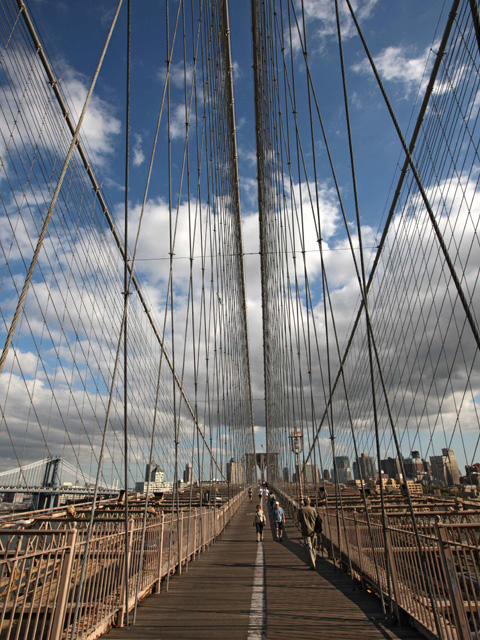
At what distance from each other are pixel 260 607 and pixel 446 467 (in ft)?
27.4

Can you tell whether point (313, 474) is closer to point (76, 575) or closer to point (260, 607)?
point (260, 607)

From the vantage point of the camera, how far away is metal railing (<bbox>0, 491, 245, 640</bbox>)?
2145 millimetres

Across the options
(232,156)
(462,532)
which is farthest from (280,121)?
(462,532)

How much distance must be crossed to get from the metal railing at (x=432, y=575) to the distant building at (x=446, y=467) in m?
6.62

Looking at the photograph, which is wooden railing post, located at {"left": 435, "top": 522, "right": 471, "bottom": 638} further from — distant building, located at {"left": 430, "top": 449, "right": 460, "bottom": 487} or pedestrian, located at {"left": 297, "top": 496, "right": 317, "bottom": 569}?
distant building, located at {"left": 430, "top": 449, "right": 460, "bottom": 487}

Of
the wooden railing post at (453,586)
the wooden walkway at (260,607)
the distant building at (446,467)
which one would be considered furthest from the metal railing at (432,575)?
the distant building at (446,467)

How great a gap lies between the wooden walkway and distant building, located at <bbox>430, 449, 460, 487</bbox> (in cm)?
553

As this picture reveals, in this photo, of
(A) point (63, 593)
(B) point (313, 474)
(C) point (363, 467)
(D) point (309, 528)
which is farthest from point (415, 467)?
(A) point (63, 593)

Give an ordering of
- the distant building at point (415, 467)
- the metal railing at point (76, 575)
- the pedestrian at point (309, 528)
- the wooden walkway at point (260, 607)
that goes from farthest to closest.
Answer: the distant building at point (415, 467)
the pedestrian at point (309, 528)
the wooden walkway at point (260, 607)
the metal railing at point (76, 575)

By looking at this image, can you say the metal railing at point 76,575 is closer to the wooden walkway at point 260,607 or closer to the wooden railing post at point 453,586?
the wooden walkway at point 260,607

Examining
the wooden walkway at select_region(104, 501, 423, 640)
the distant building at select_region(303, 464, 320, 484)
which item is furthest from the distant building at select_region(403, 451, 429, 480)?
the wooden walkway at select_region(104, 501, 423, 640)

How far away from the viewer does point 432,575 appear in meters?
3.02

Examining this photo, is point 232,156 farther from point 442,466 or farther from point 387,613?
point 387,613

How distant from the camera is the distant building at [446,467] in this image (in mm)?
10117
